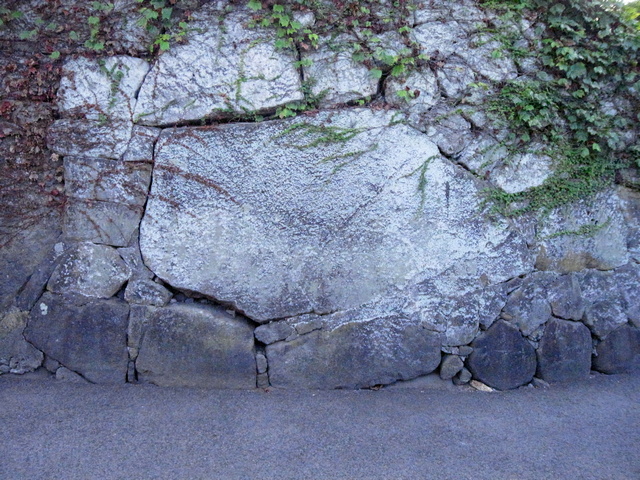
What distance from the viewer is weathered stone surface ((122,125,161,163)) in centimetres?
322

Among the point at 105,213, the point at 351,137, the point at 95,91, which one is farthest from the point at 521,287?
the point at 95,91

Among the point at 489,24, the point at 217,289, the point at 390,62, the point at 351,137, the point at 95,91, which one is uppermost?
the point at 489,24

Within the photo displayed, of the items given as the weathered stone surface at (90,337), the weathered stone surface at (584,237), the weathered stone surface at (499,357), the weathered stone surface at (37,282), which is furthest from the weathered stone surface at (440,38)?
the weathered stone surface at (37,282)

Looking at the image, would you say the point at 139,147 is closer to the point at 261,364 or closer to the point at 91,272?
the point at 91,272

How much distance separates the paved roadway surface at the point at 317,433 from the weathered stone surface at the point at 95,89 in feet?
5.94

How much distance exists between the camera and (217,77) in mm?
3215

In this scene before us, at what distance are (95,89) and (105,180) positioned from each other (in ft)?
1.98

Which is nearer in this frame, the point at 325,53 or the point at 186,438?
the point at 186,438

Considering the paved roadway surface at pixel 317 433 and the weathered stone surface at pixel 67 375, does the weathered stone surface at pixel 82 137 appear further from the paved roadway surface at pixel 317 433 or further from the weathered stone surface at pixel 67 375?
the paved roadway surface at pixel 317 433

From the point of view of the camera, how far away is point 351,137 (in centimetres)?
326

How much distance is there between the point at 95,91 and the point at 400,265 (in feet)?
7.67

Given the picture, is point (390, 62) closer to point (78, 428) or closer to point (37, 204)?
point (37, 204)

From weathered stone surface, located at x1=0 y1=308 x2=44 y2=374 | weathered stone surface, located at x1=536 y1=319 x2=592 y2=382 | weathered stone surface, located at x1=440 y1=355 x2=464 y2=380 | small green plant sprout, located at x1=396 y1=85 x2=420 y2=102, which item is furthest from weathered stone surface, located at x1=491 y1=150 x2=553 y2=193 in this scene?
weathered stone surface, located at x1=0 y1=308 x2=44 y2=374

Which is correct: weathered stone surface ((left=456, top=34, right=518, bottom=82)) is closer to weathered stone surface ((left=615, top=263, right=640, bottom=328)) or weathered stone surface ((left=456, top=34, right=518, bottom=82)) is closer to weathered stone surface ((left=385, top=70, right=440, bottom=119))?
weathered stone surface ((left=385, top=70, right=440, bottom=119))
